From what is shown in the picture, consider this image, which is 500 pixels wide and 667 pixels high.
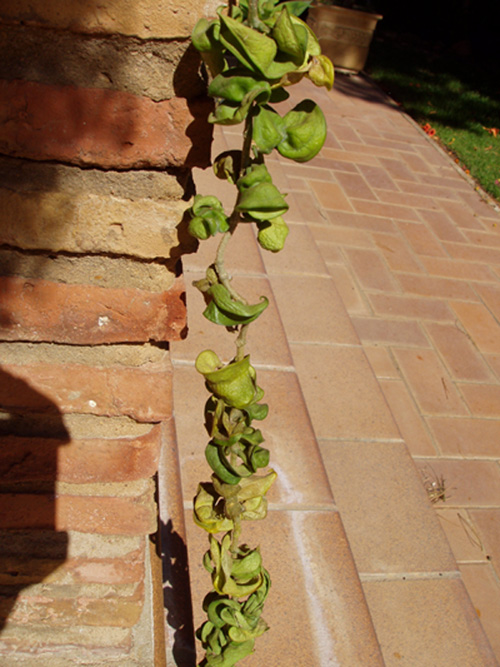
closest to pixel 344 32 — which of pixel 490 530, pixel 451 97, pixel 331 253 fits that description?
pixel 451 97

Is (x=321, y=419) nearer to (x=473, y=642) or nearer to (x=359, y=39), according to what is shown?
(x=473, y=642)

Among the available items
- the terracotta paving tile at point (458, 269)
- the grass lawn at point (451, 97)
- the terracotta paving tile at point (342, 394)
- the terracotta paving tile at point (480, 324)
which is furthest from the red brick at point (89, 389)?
the grass lawn at point (451, 97)

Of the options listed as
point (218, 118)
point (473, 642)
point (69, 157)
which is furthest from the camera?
point (473, 642)

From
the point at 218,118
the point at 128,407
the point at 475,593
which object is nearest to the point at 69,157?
the point at 218,118

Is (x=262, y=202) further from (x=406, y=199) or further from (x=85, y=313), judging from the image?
(x=406, y=199)

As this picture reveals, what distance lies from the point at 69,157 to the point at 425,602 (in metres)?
1.61

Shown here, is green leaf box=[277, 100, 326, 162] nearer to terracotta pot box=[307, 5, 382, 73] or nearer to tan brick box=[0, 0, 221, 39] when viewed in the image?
tan brick box=[0, 0, 221, 39]

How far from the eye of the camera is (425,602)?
5.75ft

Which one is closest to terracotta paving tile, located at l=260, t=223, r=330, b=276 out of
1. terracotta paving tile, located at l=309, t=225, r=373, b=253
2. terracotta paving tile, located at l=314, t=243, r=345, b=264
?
terracotta paving tile, located at l=314, t=243, r=345, b=264

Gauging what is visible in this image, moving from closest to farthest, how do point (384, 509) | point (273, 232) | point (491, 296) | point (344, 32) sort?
point (273, 232)
point (384, 509)
point (491, 296)
point (344, 32)

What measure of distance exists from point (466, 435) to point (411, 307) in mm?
928

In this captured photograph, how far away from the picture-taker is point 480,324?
3453mm

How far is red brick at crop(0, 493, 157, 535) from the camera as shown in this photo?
1.24m

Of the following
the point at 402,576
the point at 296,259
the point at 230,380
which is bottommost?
the point at 402,576
